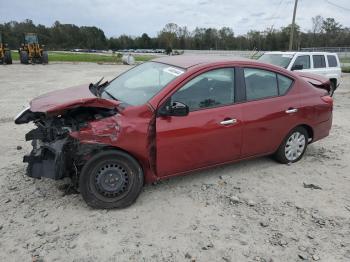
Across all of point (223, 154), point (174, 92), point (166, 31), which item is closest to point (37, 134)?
point (174, 92)

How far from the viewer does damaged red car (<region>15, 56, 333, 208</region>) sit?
3863 mm

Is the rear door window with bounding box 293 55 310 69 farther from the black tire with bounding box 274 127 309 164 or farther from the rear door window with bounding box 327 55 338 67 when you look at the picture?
the black tire with bounding box 274 127 309 164

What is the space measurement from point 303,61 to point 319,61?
0.94 m

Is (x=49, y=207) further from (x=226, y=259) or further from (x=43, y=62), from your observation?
(x=43, y=62)

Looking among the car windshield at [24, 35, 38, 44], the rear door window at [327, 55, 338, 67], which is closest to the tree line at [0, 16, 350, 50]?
the car windshield at [24, 35, 38, 44]

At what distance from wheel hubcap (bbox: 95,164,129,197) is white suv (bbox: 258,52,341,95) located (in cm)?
798

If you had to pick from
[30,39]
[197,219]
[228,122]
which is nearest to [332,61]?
[228,122]

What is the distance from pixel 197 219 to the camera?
3873 mm

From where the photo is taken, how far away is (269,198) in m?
4.39

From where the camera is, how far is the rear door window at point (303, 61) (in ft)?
35.7

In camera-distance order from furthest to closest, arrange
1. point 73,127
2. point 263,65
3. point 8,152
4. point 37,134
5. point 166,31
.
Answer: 1. point 166,31
2. point 8,152
3. point 263,65
4. point 37,134
5. point 73,127

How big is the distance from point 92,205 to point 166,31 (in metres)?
97.3

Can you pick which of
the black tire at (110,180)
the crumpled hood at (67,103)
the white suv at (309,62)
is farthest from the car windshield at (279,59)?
the black tire at (110,180)

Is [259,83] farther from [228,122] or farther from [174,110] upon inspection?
[174,110]
